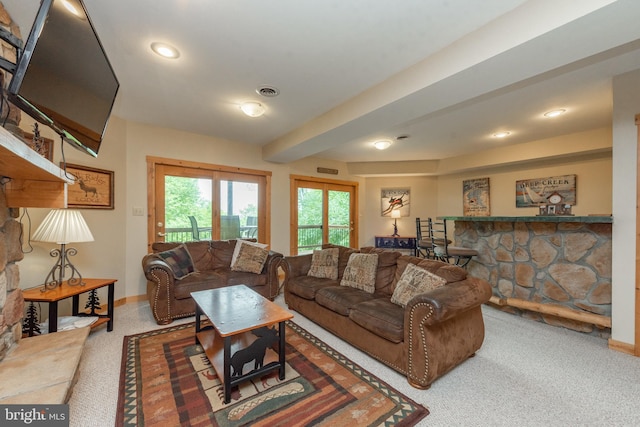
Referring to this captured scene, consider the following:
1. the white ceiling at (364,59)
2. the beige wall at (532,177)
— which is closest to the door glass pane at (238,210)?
the white ceiling at (364,59)

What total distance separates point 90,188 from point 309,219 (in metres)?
3.58

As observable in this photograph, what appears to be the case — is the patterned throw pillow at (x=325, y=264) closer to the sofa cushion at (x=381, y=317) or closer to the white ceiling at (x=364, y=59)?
the sofa cushion at (x=381, y=317)

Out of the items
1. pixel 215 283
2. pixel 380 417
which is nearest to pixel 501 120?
pixel 380 417

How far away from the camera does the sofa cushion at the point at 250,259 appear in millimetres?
3582

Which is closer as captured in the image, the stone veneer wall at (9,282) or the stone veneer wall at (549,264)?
the stone veneer wall at (9,282)

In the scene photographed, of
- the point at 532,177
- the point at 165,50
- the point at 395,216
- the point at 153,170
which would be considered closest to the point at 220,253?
the point at 153,170

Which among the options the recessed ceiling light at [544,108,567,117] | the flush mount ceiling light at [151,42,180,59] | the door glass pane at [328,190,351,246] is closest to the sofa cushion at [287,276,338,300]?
the flush mount ceiling light at [151,42,180,59]

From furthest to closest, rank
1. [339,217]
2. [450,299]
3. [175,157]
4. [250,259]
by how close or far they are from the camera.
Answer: [339,217] → [175,157] → [250,259] → [450,299]

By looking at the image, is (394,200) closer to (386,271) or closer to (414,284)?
(386,271)

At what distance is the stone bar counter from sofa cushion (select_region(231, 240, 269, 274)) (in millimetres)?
2914

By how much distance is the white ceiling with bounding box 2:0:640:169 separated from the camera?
1.57 meters

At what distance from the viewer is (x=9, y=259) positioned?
1.58m

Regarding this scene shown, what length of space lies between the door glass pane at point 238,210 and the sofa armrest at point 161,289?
1539mm
